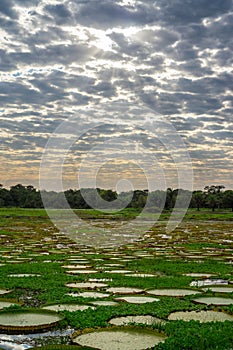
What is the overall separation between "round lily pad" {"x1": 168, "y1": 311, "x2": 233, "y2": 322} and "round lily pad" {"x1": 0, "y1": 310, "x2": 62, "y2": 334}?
6.27 feet

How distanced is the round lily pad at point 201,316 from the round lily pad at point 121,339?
102 centimetres

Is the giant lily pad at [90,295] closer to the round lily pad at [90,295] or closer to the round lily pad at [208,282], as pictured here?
the round lily pad at [90,295]

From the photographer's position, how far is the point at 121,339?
571 cm

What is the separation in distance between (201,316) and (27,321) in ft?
9.24

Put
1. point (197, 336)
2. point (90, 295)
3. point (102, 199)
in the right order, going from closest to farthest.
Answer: point (197, 336) < point (90, 295) < point (102, 199)

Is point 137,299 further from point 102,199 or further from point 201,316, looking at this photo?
point 102,199

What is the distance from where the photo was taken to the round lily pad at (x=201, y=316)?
6727 millimetres

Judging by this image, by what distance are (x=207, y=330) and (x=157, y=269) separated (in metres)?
7.22

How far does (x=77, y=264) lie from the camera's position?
14141mm

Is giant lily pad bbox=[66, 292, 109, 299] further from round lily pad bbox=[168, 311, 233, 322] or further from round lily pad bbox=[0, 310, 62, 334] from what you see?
round lily pad bbox=[168, 311, 233, 322]

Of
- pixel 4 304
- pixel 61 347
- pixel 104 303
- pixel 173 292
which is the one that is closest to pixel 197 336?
pixel 61 347

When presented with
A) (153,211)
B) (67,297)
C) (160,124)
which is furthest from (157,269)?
(153,211)

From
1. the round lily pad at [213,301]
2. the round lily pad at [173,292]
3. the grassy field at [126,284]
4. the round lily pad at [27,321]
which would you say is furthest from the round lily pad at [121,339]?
the round lily pad at [173,292]

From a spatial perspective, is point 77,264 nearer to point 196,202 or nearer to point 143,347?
point 143,347
